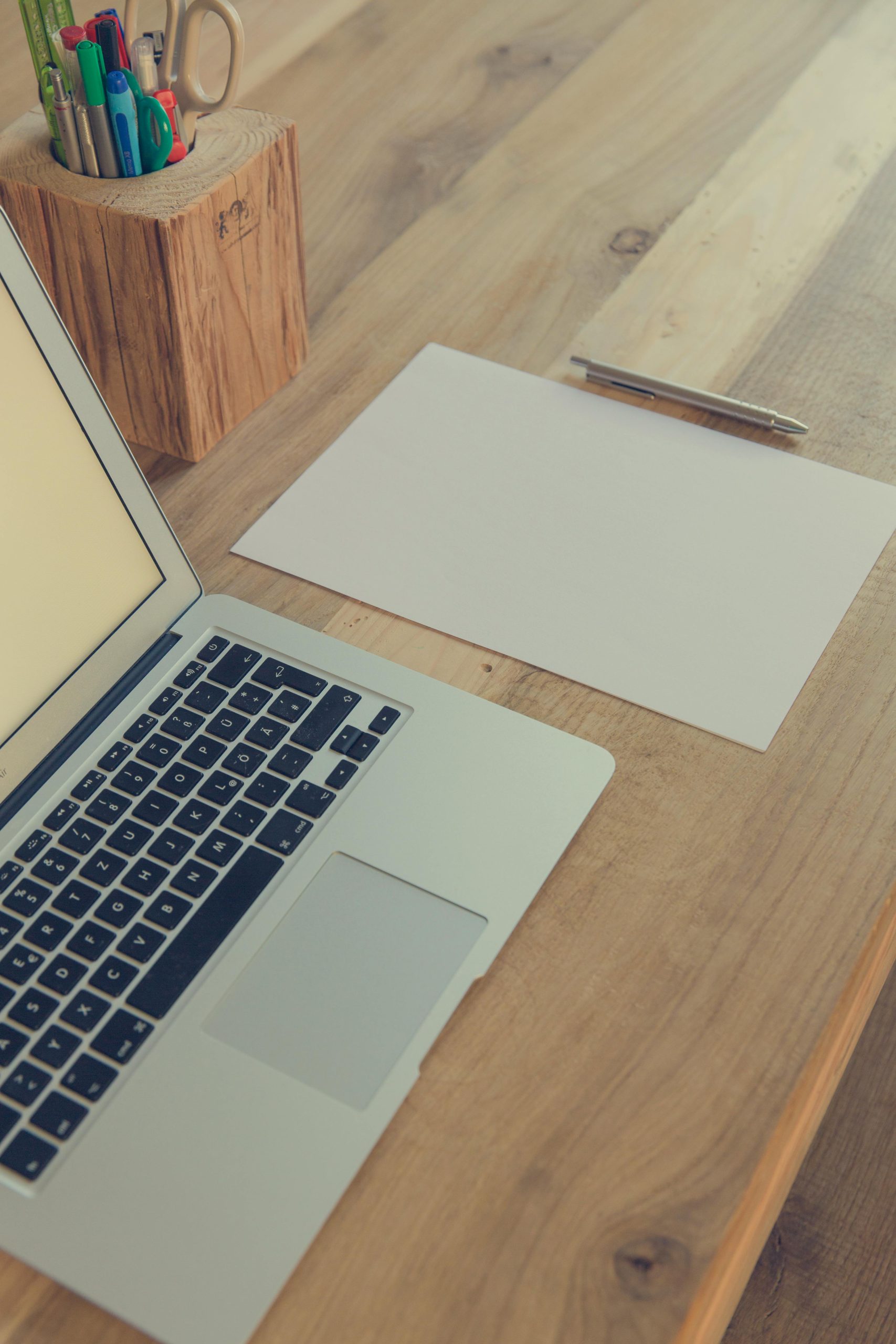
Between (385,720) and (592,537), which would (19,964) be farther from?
(592,537)

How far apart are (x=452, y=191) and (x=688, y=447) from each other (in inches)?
14.3

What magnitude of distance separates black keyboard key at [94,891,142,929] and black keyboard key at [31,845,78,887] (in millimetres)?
26

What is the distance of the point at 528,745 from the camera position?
2.04 ft

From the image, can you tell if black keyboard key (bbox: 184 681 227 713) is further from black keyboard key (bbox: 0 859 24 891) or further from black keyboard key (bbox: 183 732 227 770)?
black keyboard key (bbox: 0 859 24 891)

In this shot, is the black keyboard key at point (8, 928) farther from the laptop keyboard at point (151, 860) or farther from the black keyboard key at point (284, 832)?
the black keyboard key at point (284, 832)

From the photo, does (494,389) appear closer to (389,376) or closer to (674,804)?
(389,376)

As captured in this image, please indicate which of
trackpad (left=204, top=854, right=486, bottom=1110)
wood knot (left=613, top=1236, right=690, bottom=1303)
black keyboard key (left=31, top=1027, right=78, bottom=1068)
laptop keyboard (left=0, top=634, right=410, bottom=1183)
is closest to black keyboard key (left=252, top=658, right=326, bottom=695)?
laptop keyboard (left=0, top=634, right=410, bottom=1183)

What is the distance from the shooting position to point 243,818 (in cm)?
57

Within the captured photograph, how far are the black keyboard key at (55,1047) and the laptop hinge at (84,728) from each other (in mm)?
115

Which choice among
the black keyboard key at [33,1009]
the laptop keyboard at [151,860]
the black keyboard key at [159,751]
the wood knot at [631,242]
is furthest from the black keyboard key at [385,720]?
the wood knot at [631,242]

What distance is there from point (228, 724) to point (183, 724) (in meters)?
0.02

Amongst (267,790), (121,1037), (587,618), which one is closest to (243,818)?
(267,790)

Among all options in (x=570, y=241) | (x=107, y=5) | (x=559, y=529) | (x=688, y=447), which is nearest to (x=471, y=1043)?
(x=559, y=529)

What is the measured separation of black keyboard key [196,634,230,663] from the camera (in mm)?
638
